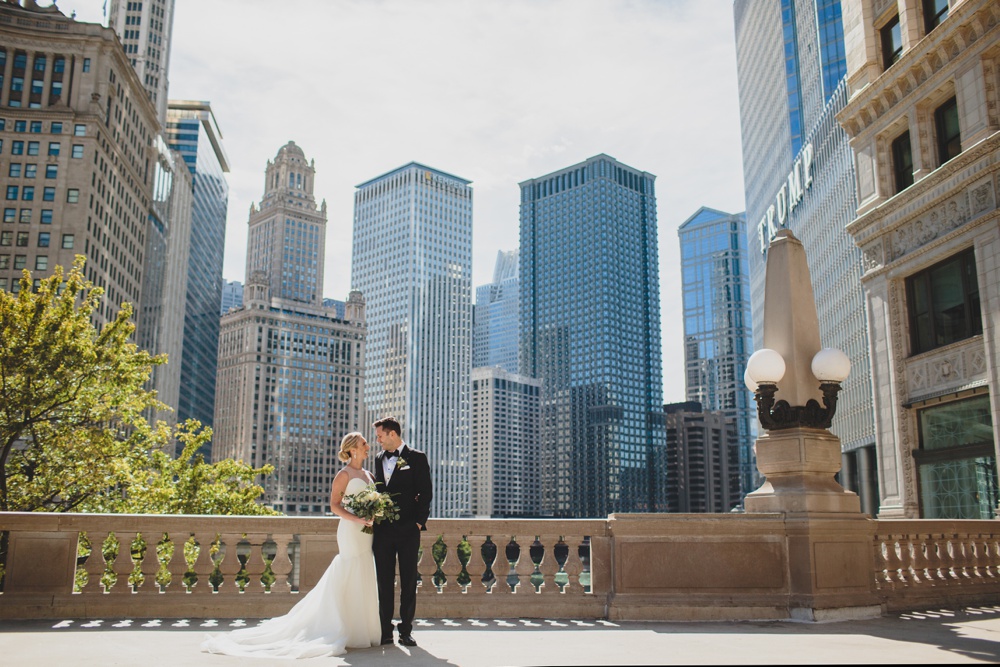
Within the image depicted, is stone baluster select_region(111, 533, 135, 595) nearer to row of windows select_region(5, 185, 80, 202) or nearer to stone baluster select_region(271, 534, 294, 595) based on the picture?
stone baluster select_region(271, 534, 294, 595)

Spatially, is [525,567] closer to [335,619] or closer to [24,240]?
[335,619]

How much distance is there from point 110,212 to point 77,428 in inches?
3584

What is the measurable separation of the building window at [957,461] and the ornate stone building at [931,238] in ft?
0.11

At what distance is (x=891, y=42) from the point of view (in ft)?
80.8

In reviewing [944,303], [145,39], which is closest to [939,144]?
[944,303]

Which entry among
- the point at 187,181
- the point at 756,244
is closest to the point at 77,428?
the point at 756,244

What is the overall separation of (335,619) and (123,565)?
11.9 ft

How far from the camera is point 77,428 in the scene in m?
23.5

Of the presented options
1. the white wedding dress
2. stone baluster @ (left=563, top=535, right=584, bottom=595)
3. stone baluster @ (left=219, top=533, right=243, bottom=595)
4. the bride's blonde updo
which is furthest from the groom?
stone baluster @ (left=563, top=535, right=584, bottom=595)

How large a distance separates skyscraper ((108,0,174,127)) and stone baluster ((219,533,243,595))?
153 m

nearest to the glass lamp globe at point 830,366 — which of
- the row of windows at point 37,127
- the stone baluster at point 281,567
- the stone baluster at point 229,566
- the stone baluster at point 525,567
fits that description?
the stone baluster at point 525,567

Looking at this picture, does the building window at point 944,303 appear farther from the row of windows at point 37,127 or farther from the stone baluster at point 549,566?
the row of windows at point 37,127

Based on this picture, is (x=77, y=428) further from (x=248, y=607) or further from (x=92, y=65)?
(x=92, y=65)

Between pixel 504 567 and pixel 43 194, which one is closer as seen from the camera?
pixel 504 567
